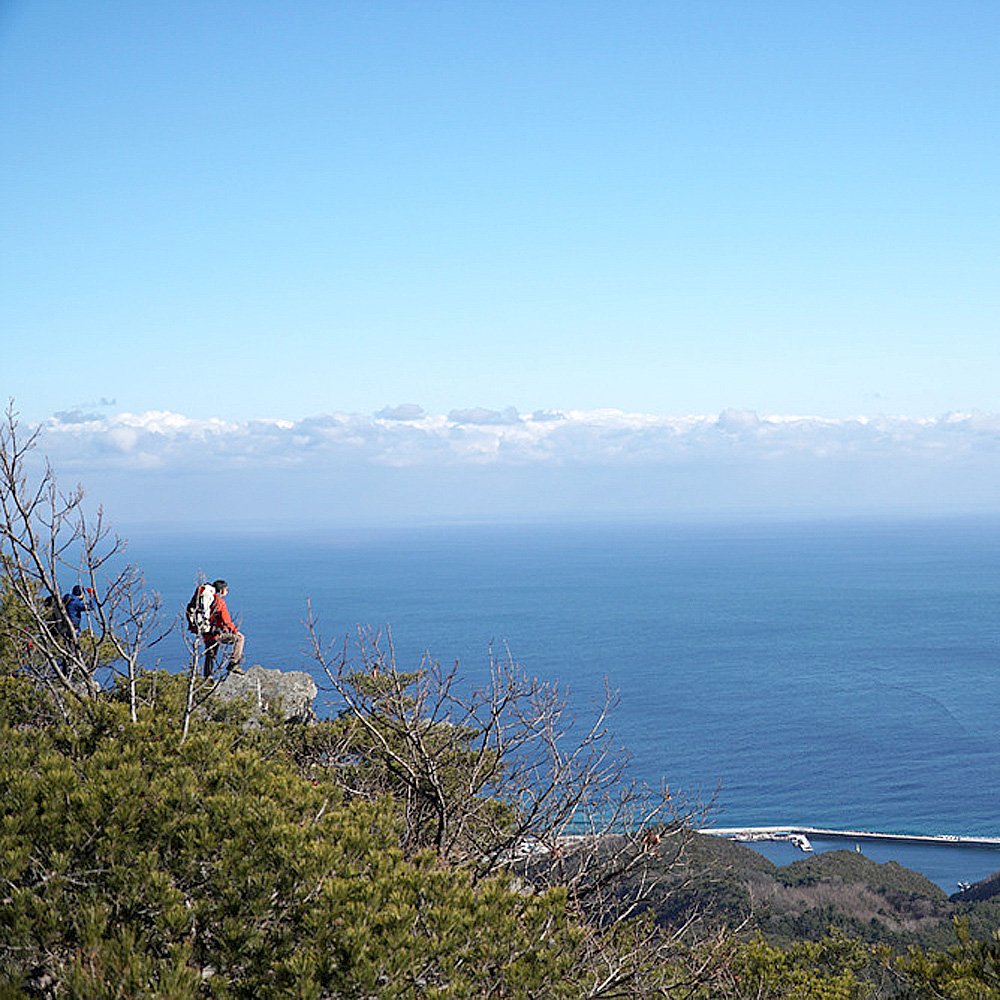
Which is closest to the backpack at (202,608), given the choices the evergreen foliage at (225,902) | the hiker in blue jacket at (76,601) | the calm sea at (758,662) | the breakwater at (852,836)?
the hiker in blue jacket at (76,601)

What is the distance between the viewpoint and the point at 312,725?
648 inches

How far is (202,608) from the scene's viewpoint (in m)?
13.9

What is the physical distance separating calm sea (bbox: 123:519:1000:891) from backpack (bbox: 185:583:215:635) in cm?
1097

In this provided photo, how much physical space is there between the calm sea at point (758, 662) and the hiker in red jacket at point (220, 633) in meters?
9.86

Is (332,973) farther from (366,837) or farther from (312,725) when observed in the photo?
(312,725)

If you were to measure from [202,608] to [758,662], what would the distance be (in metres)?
81.1

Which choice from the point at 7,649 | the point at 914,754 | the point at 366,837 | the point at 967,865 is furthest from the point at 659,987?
the point at 914,754

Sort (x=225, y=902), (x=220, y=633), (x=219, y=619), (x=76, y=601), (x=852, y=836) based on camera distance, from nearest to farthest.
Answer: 1. (x=225, y=902)
2. (x=76, y=601)
3. (x=219, y=619)
4. (x=220, y=633)
5. (x=852, y=836)

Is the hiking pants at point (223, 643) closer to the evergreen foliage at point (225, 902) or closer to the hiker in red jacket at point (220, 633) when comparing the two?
the hiker in red jacket at point (220, 633)

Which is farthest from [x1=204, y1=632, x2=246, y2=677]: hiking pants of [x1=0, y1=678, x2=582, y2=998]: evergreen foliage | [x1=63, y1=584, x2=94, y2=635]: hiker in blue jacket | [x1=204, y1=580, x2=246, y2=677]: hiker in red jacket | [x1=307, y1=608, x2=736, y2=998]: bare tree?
[x1=0, y1=678, x2=582, y2=998]: evergreen foliage

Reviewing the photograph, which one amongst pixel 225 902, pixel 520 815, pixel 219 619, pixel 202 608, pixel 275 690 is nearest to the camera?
pixel 225 902

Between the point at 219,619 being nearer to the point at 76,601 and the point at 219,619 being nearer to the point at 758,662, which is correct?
the point at 76,601

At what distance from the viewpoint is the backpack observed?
13.2 meters

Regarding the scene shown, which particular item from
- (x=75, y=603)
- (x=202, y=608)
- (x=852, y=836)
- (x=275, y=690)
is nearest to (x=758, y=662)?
(x=852, y=836)
